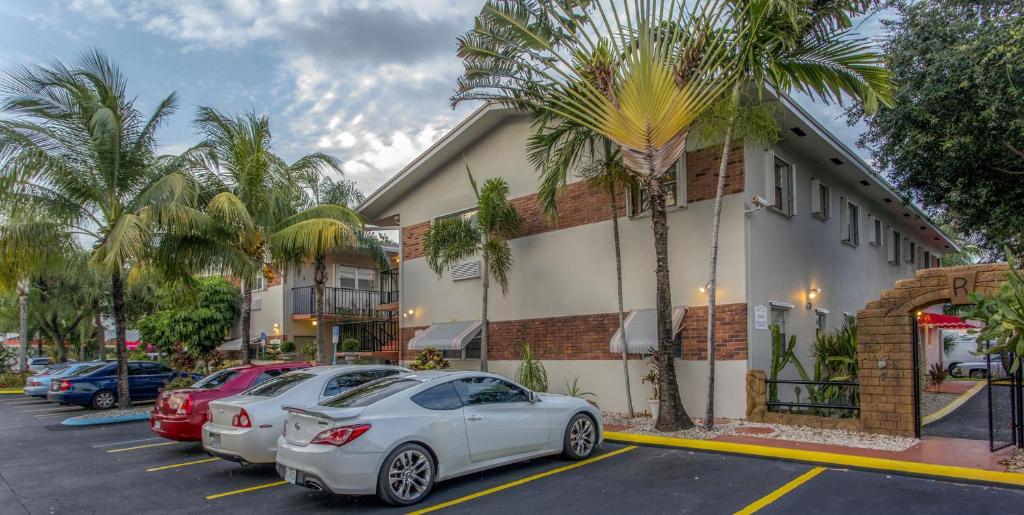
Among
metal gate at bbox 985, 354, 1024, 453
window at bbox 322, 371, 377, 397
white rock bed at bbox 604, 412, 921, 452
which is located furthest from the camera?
white rock bed at bbox 604, 412, 921, 452

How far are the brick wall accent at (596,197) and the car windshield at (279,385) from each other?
7.08 meters

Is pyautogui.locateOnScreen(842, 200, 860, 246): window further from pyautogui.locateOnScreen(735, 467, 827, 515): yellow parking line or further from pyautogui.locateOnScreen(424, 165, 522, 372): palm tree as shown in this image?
pyautogui.locateOnScreen(735, 467, 827, 515): yellow parking line

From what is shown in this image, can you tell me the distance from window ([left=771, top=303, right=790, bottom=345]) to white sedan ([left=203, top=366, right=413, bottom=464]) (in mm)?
8422

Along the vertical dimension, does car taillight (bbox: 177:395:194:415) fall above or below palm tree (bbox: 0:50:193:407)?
below

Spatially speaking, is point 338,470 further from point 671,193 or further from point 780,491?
point 671,193

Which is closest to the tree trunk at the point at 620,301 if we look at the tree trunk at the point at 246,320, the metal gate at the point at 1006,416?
the metal gate at the point at 1006,416

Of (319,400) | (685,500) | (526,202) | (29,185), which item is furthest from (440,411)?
(29,185)

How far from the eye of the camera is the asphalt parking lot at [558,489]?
6.94 meters

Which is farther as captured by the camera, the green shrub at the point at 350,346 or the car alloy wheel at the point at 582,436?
the green shrub at the point at 350,346

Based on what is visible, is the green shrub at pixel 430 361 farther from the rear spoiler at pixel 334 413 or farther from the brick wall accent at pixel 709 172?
the rear spoiler at pixel 334 413

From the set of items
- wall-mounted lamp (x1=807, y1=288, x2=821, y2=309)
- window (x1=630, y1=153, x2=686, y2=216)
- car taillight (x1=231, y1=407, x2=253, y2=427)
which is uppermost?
window (x1=630, y1=153, x2=686, y2=216)

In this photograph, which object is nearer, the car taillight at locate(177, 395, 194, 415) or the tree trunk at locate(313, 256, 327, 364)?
the car taillight at locate(177, 395, 194, 415)

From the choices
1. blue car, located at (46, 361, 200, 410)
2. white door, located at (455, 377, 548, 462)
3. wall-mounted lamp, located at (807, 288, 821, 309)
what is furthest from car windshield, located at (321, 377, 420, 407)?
blue car, located at (46, 361, 200, 410)

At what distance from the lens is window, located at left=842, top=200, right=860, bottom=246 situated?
1716 centimetres
